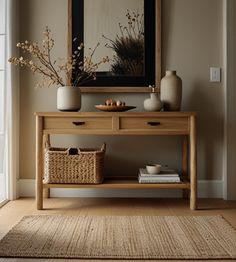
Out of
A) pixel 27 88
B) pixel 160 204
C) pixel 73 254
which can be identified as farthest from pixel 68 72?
pixel 73 254

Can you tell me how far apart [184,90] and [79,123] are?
3.09 ft

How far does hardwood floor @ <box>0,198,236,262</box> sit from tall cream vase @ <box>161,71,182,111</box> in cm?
71

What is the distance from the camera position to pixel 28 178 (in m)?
3.36

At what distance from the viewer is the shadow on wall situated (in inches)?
130

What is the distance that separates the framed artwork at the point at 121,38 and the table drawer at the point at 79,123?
458 millimetres

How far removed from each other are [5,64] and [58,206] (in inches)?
44.5

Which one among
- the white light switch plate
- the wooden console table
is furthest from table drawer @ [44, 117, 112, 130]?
the white light switch plate

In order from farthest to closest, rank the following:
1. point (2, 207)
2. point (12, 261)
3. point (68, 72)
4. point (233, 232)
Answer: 1. point (68, 72)
2. point (2, 207)
3. point (233, 232)
4. point (12, 261)

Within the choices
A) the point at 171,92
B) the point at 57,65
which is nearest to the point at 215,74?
the point at 171,92

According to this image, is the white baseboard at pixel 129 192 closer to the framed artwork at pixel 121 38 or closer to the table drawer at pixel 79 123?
the table drawer at pixel 79 123

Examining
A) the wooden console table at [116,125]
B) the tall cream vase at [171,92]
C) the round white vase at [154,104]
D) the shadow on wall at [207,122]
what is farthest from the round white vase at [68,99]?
the shadow on wall at [207,122]

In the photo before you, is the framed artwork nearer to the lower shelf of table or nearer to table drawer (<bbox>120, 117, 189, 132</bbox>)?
table drawer (<bbox>120, 117, 189, 132</bbox>)

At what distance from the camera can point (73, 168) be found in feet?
9.59

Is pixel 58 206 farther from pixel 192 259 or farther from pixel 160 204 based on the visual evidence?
pixel 192 259
